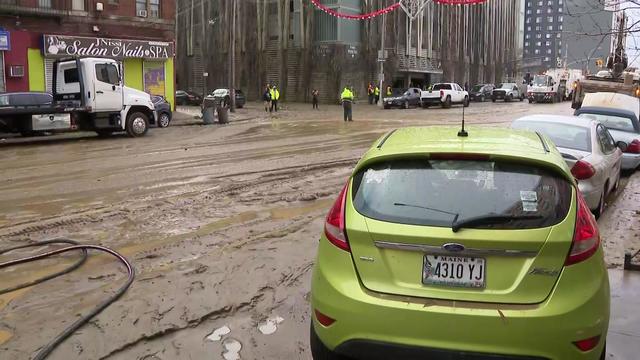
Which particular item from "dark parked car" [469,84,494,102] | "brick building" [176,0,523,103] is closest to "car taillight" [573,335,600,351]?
"brick building" [176,0,523,103]

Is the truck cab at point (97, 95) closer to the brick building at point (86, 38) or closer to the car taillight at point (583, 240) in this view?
the brick building at point (86, 38)


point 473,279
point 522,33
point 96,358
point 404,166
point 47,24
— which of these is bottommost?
point 96,358

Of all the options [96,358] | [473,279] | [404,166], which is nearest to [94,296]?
[96,358]

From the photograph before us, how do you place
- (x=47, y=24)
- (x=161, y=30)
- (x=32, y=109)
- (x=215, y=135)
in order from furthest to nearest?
1. (x=161, y=30)
2. (x=47, y=24)
3. (x=215, y=135)
4. (x=32, y=109)

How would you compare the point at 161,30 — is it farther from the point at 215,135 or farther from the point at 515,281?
the point at 515,281

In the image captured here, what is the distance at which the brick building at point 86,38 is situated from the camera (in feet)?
85.4

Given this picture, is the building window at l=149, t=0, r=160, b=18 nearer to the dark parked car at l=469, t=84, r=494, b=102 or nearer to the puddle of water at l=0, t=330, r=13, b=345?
the puddle of water at l=0, t=330, r=13, b=345

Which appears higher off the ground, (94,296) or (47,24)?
(47,24)

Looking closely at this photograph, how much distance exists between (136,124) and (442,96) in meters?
27.2

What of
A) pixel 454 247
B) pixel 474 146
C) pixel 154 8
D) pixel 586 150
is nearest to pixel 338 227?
pixel 454 247

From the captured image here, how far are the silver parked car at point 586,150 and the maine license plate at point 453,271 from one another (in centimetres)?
546

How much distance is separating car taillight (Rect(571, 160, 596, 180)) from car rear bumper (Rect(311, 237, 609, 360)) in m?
5.04

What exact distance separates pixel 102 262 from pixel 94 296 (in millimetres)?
1046

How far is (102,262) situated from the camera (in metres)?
6.34
